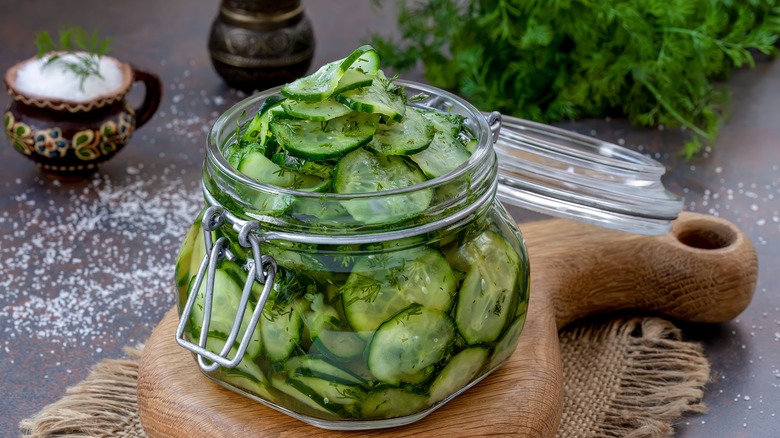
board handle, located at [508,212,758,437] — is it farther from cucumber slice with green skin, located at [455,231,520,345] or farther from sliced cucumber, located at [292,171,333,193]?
sliced cucumber, located at [292,171,333,193]

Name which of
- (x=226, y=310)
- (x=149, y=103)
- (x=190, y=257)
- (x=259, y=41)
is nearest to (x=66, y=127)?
(x=149, y=103)

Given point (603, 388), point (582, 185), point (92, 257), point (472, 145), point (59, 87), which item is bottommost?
point (92, 257)

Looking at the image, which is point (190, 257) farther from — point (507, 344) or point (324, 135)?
point (507, 344)

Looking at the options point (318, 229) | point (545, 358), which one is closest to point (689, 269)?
point (545, 358)

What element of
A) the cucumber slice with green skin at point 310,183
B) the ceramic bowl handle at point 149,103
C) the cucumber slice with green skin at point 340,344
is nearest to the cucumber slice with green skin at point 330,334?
the cucumber slice with green skin at point 340,344

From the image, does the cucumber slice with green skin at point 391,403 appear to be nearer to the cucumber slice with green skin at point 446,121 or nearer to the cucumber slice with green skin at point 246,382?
the cucumber slice with green skin at point 246,382

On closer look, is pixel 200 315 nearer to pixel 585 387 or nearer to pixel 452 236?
pixel 452 236
